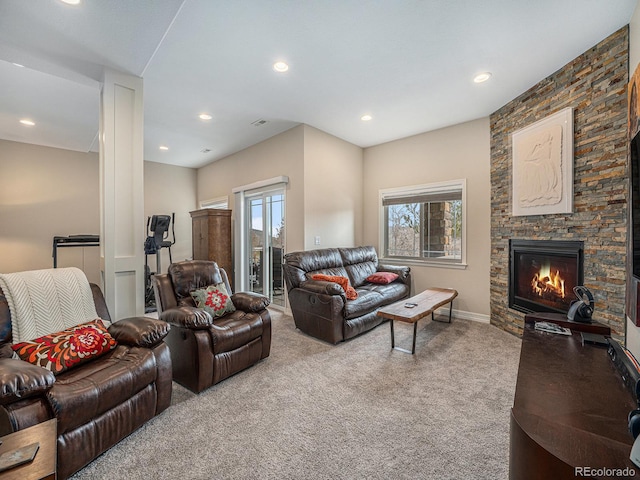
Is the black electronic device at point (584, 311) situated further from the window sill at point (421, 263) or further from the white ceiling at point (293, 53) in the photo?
the window sill at point (421, 263)

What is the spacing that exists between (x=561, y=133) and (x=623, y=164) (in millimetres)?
694

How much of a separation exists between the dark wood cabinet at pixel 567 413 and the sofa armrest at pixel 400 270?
2.93m

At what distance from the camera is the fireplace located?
2975 mm

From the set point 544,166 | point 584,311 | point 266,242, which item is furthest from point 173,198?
point 584,311

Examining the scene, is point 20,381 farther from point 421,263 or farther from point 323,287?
point 421,263

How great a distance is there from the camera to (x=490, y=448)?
5.70 feet

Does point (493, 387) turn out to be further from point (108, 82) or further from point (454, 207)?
point (108, 82)

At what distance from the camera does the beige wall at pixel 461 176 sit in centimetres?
416

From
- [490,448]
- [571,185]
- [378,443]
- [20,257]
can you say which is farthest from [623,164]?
[20,257]

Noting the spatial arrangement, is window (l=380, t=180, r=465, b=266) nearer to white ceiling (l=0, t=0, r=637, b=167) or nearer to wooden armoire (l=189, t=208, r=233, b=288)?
white ceiling (l=0, t=0, r=637, b=167)

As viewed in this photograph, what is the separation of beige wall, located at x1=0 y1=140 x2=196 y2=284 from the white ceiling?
114cm

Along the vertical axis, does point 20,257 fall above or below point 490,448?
above

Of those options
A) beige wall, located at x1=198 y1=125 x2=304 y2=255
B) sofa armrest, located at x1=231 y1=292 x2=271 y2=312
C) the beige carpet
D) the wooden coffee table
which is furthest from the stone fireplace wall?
sofa armrest, located at x1=231 y1=292 x2=271 y2=312

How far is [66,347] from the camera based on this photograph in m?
1.76
